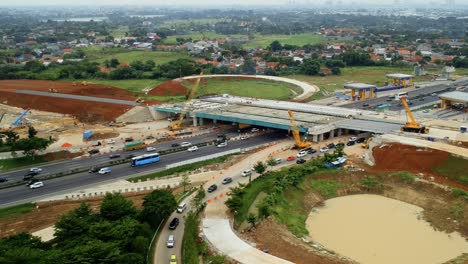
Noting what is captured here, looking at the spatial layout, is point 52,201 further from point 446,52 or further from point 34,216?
point 446,52

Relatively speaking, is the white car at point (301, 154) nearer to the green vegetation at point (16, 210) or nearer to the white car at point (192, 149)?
the white car at point (192, 149)

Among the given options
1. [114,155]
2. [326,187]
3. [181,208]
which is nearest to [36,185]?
[114,155]

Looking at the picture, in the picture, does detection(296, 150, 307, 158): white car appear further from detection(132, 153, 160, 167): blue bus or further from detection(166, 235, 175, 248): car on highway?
detection(166, 235, 175, 248): car on highway

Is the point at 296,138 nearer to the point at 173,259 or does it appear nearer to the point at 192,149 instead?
the point at 192,149

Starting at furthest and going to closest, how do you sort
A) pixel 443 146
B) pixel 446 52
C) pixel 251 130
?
pixel 446 52, pixel 251 130, pixel 443 146

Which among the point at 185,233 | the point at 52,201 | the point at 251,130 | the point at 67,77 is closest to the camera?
the point at 185,233

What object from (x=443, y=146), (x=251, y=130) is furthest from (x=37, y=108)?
(x=443, y=146)

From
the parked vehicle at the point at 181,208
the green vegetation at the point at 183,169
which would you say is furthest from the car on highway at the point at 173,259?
the green vegetation at the point at 183,169
